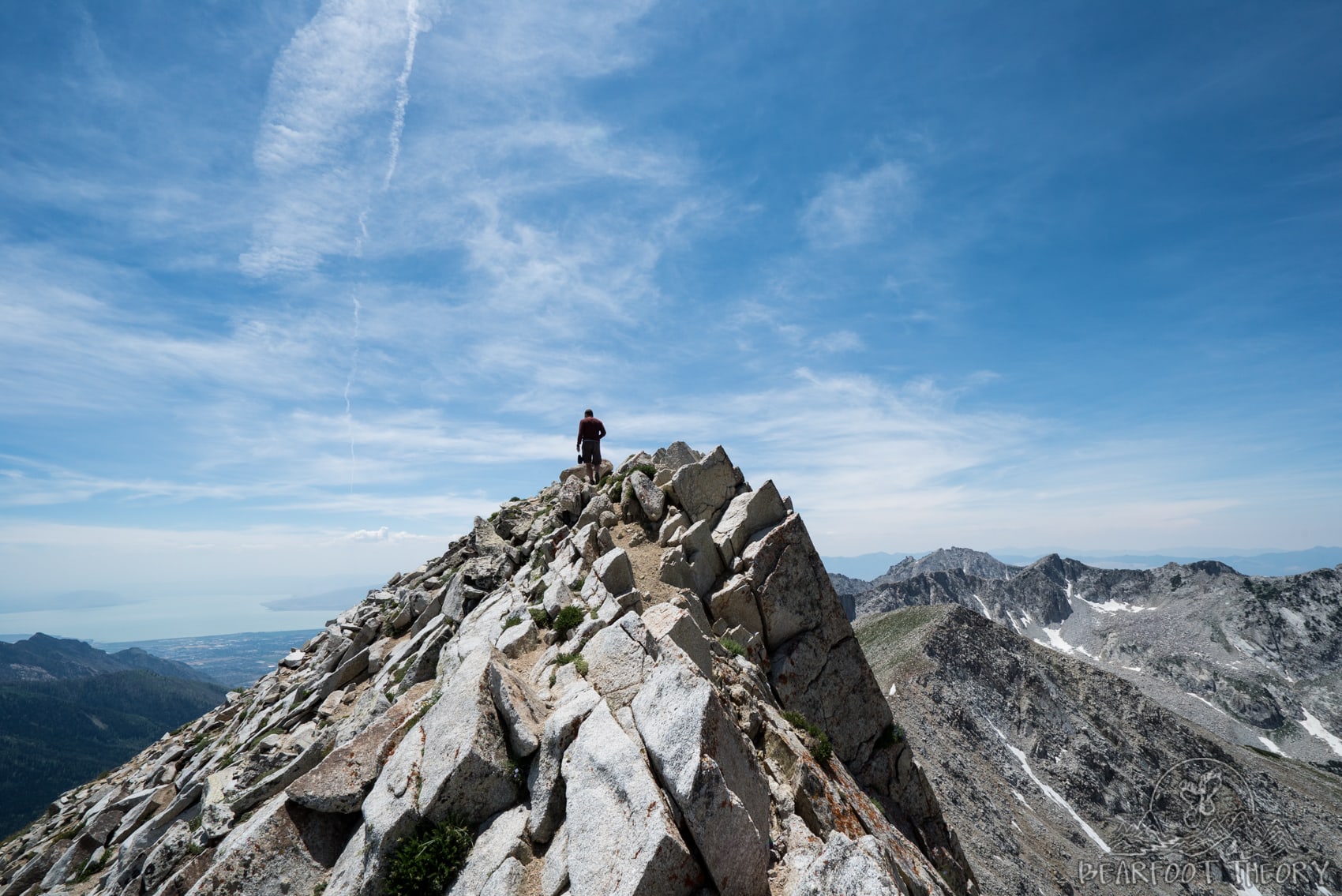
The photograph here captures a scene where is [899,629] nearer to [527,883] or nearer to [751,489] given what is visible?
[751,489]

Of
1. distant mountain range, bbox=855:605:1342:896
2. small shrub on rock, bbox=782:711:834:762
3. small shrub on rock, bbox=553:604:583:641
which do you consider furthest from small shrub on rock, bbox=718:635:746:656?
distant mountain range, bbox=855:605:1342:896

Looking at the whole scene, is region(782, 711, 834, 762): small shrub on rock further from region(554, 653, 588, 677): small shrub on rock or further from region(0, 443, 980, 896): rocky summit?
region(554, 653, 588, 677): small shrub on rock

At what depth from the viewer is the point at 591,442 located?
3391cm

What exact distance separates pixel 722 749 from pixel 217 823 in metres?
15.7

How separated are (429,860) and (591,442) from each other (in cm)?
2342

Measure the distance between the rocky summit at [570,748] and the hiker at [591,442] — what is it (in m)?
1.97

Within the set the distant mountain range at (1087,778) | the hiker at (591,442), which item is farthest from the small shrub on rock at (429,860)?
the distant mountain range at (1087,778)

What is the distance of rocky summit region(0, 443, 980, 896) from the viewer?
11.7 meters

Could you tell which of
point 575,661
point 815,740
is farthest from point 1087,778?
point 575,661

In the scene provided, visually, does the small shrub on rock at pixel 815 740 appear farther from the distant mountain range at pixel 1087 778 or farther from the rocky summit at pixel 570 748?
the distant mountain range at pixel 1087 778

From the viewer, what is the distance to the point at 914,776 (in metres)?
27.9

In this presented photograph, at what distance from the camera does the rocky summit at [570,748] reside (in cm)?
1172

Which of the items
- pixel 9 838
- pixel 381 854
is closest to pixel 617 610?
pixel 381 854

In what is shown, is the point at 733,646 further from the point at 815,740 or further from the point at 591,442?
the point at 591,442
